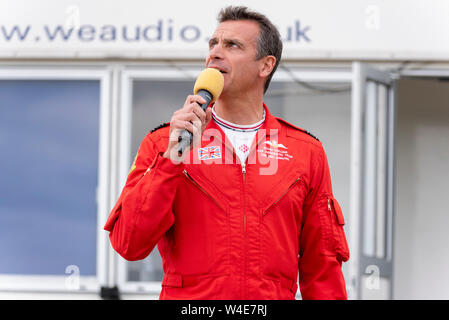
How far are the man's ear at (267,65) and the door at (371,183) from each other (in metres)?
2.06

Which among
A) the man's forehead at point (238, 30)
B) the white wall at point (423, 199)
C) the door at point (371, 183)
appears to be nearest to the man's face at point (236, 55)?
the man's forehead at point (238, 30)

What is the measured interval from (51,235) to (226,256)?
3047mm

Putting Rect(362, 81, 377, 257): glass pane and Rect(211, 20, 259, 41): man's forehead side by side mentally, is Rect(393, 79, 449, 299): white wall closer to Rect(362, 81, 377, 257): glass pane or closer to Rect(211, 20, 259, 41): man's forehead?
Rect(362, 81, 377, 257): glass pane

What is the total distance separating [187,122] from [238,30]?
0.62 m

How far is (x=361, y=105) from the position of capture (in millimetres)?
4621

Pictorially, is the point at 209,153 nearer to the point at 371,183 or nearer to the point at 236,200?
the point at 236,200

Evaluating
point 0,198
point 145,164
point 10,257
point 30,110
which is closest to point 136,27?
point 30,110

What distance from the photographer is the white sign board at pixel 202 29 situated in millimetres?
4855

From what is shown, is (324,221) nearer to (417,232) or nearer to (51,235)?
(51,235)

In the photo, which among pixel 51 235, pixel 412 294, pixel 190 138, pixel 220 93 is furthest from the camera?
pixel 412 294

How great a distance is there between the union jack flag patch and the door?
2361 millimetres

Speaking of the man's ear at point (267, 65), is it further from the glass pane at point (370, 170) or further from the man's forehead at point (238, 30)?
the glass pane at point (370, 170)

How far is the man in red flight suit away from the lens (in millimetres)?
2186

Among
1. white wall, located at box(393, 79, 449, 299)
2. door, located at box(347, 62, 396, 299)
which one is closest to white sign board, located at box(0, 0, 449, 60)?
door, located at box(347, 62, 396, 299)
